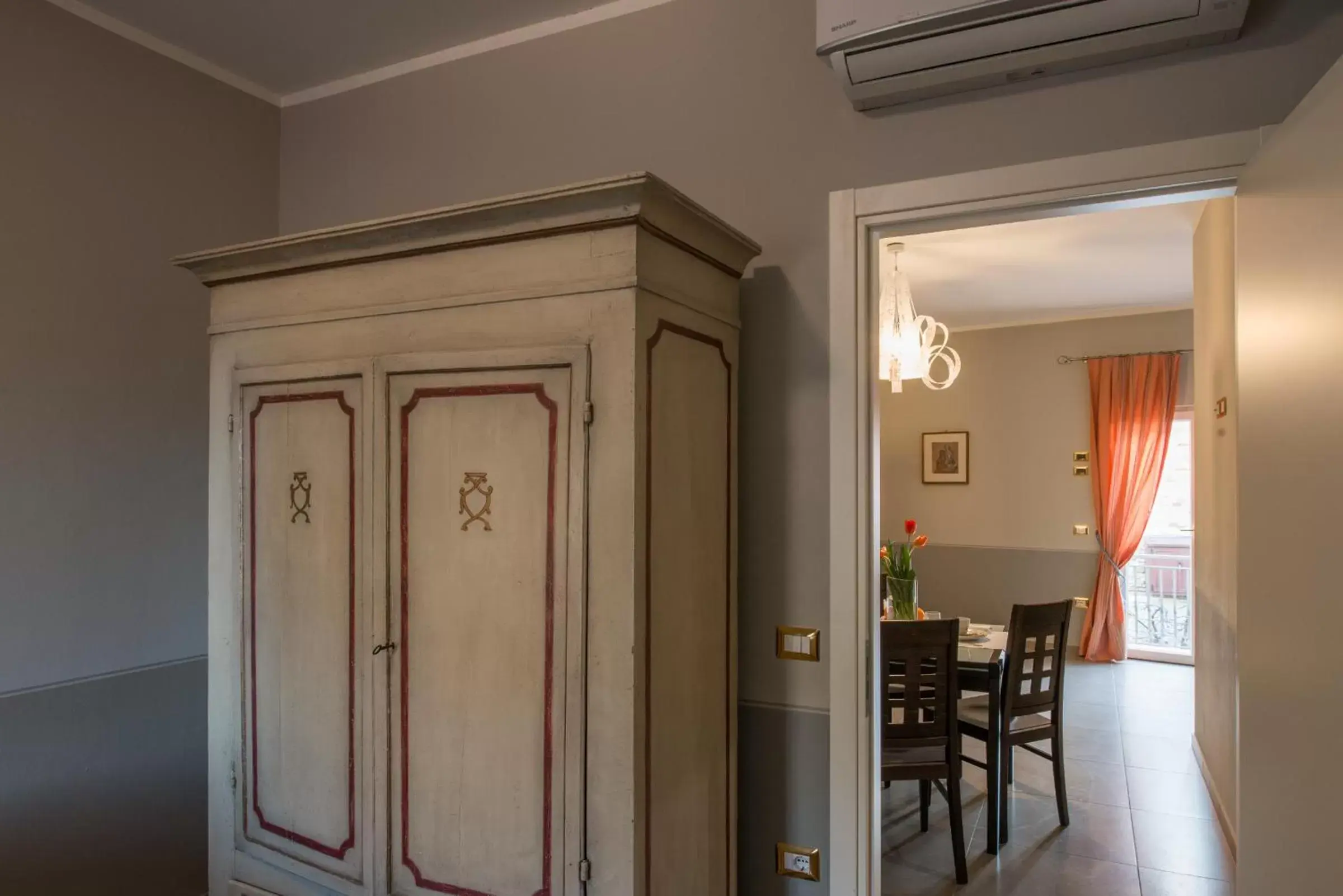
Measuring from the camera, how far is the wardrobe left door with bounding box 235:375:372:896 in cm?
165

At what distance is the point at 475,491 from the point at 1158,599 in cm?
669

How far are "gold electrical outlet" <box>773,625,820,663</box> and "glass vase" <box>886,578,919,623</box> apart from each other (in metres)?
1.87

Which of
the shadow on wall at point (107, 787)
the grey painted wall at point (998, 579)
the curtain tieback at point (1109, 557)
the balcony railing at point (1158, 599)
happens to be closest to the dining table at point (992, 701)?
the shadow on wall at point (107, 787)

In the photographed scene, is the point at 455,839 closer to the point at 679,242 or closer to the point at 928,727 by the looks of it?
the point at 679,242

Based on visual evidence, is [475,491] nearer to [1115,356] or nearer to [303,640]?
[303,640]

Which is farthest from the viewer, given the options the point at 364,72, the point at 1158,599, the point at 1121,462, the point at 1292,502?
the point at 1158,599

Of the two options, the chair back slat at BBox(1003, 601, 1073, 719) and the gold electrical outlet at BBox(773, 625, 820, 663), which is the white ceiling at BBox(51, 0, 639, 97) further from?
the chair back slat at BBox(1003, 601, 1073, 719)

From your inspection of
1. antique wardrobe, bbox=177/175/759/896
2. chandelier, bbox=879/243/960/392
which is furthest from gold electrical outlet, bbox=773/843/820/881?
chandelier, bbox=879/243/960/392

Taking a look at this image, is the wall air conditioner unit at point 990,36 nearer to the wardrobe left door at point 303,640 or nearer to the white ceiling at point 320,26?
the white ceiling at point 320,26

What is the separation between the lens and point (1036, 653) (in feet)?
10.9

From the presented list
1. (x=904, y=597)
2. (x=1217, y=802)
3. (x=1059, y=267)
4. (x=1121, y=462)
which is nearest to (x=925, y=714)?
(x=904, y=597)

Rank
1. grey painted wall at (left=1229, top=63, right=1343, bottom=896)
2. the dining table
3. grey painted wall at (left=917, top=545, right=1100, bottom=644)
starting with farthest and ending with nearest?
1. grey painted wall at (left=917, top=545, right=1100, bottom=644)
2. the dining table
3. grey painted wall at (left=1229, top=63, right=1343, bottom=896)

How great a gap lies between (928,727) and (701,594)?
191 cm

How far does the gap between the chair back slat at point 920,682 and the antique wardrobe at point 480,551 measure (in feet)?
4.76
